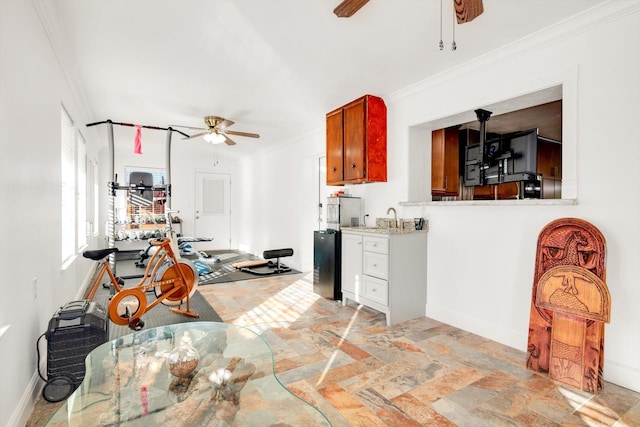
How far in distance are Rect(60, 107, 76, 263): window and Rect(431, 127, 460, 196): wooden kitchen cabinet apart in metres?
4.36

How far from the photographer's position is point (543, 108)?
163 inches

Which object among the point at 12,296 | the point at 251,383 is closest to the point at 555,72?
the point at 251,383

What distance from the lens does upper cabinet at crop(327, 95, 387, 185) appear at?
12.9ft

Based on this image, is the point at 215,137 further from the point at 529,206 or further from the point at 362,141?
the point at 529,206

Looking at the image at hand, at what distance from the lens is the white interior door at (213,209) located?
888cm

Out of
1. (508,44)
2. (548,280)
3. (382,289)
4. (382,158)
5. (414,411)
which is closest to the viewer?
(414,411)

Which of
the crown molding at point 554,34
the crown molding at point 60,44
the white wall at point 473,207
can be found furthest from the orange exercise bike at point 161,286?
the crown molding at point 554,34

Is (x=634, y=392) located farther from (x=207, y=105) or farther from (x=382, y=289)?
(x=207, y=105)

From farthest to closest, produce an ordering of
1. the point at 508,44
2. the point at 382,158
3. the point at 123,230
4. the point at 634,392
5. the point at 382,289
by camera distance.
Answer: the point at 123,230, the point at 382,158, the point at 382,289, the point at 508,44, the point at 634,392

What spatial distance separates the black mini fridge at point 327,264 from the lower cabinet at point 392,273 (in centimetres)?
39

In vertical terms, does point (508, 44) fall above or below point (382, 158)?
above

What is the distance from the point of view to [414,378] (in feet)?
7.73

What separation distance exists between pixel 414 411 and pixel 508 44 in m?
3.00

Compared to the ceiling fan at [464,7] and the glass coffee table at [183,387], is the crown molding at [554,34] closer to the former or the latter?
the ceiling fan at [464,7]
